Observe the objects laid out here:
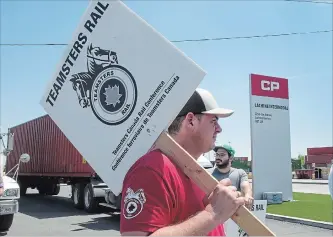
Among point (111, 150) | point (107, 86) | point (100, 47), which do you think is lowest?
point (111, 150)

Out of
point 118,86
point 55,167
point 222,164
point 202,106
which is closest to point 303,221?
point 222,164

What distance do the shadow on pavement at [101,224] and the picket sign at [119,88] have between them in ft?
26.1

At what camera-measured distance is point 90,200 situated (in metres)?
12.1

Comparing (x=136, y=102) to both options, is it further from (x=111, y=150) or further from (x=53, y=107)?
(x=53, y=107)

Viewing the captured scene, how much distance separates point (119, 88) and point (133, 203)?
598 mm

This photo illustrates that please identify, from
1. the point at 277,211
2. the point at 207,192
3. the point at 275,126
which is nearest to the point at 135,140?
the point at 207,192

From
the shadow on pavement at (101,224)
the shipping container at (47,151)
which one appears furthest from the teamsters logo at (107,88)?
the shipping container at (47,151)

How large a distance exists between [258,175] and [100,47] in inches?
536

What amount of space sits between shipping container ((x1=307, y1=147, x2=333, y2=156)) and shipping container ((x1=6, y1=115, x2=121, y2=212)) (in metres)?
37.9

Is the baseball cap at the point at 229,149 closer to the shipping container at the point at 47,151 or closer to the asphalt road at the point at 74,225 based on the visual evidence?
the asphalt road at the point at 74,225

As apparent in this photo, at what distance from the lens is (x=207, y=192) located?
64.0 inches

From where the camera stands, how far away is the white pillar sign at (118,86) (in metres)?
1.77

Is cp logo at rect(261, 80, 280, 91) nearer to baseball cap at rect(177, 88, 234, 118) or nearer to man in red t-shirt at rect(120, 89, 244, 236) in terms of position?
baseball cap at rect(177, 88, 234, 118)

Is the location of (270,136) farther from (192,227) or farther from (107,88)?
(192,227)
